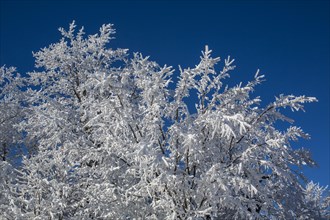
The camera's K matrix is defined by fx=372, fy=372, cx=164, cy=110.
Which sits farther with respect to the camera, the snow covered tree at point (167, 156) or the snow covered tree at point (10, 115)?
the snow covered tree at point (10, 115)

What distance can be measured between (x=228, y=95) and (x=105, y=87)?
3039 millimetres

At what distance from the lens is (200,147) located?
7.82m

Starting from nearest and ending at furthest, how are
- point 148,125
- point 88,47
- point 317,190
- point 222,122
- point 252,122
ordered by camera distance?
point 222,122 < point 148,125 < point 252,122 < point 88,47 < point 317,190

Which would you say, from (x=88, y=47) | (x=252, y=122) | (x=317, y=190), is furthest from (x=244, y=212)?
(x=317, y=190)

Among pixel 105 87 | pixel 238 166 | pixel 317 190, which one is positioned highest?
pixel 317 190

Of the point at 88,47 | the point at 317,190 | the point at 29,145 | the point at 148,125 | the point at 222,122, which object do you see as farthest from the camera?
the point at 317,190

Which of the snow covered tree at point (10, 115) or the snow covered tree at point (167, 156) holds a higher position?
the snow covered tree at point (10, 115)

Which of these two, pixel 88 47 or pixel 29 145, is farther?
pixel 29 145

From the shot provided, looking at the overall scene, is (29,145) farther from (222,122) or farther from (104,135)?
(222,122)

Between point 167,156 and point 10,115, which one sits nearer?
point 167,156

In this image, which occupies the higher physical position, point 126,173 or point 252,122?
point 252,122

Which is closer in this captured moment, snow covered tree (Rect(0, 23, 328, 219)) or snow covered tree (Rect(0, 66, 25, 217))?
snow covered tree (Rect(0, 23, 328, 219))

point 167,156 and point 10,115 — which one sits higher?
point 10,115

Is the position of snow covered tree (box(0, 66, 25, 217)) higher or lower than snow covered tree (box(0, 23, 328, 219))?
higher
